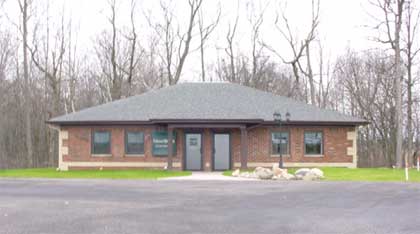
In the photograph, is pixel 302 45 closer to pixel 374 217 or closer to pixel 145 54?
pixel 145 54

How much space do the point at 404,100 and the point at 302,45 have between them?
911cm

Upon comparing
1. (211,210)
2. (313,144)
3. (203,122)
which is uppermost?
(203,122)

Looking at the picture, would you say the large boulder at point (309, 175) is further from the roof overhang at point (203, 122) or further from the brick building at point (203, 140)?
the brick building at point (203, 140)

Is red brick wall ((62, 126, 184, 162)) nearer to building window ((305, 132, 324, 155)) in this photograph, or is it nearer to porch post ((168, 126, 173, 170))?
porch post ((168, 126, 173, 170))

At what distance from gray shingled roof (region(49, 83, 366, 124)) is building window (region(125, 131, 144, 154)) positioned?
2.88 ft

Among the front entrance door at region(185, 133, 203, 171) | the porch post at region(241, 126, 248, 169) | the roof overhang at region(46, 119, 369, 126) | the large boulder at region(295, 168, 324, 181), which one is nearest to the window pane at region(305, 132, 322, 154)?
the roof overhang at region(46, 119, 369, 126)

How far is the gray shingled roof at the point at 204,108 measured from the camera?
3259 cm

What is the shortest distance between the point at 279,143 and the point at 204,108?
4.16 metres

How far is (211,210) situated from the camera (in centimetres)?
1362

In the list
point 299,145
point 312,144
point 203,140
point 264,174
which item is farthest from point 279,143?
point 264,174

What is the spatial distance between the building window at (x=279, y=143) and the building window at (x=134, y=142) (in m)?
6.57

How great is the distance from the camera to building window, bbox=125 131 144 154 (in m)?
33.1

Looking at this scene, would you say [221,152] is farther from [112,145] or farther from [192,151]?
[112,145]

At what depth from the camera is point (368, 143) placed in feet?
168
